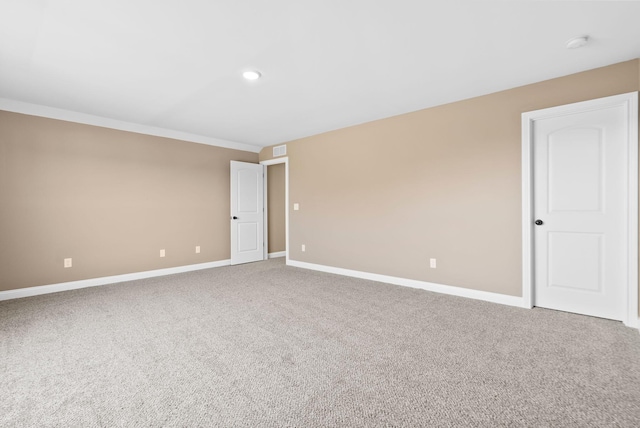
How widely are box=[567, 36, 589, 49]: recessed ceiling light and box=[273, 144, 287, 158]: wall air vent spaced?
4339 mm

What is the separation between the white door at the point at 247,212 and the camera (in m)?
5.68

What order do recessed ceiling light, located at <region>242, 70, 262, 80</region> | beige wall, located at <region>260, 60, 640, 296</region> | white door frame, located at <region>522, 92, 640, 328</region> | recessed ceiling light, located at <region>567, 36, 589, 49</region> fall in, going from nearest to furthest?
1. recessed ceiling light, located at <region>567, 36, 589, 49</region>
2. white door frame, located at <region>522, 92, 640, 328</region>
3. recessed ceiling light, located at <region>242, 70, 262, 80</region>
4. beige wall, located at <region>260, 60, 640, 296</region>

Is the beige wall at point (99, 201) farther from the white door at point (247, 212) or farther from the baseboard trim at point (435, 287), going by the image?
the baseboard trim at point (435, 287)

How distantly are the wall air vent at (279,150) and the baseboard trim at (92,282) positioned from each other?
2.48 m

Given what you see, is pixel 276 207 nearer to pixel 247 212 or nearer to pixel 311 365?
pixel 247 212

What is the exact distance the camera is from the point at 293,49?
2.38 meters

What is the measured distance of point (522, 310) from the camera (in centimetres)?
298

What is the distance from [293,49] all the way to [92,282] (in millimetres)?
4188

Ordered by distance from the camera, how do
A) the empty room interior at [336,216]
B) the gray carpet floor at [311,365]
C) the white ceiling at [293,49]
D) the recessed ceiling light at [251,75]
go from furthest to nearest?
the recessed ceiling light at [251,75] → the white ceiling at [293,49] → the empty room interior at [336,216] → the gray carpet floor at [311,365]

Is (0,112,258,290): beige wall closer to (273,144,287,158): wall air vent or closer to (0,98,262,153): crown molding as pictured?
(0,98,262,153): crown molding

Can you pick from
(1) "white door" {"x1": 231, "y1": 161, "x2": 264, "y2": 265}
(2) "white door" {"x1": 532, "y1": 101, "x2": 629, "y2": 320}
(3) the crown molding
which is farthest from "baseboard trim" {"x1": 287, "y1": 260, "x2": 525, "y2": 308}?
(3) the crown molding

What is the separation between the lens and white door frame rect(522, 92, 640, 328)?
2.52 m

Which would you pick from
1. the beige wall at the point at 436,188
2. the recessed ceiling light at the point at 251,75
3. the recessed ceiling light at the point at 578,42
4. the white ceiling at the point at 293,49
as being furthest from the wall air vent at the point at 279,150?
the recessed ceiling light at the point at 578,42

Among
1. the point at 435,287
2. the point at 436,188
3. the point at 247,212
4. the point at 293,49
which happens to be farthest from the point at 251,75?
the point at 247,212
